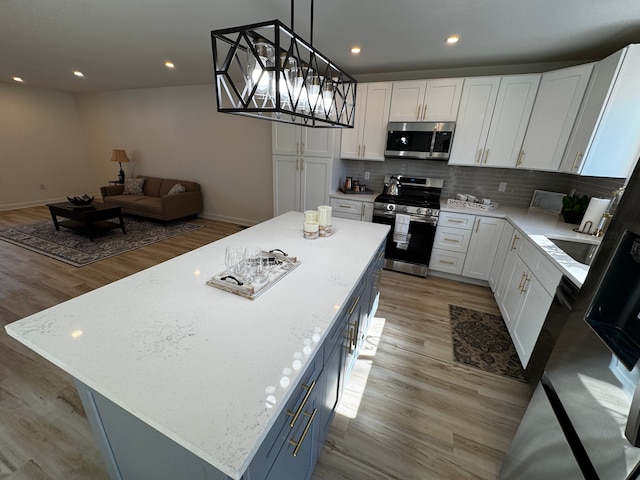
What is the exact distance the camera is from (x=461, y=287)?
3182 mm

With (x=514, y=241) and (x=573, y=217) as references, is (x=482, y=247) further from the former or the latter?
(x=573, y=217)

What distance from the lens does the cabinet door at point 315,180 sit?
139 inches

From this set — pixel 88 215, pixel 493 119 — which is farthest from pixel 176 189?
pixel 493 119

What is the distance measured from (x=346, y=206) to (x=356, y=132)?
A: 0.99 meters

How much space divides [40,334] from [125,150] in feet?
21.8

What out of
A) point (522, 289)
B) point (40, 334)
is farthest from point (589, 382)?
point (40, 334)

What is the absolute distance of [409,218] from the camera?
3.15 meters

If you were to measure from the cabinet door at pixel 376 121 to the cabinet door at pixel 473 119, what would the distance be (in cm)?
83

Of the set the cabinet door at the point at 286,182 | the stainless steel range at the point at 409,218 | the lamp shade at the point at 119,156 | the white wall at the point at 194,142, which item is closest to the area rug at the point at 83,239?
the white wall at the point at 194,142

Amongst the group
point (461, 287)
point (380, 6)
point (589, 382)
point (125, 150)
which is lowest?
point (461, 287)

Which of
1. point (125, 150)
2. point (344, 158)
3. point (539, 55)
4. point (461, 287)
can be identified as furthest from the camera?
point (125, 150)

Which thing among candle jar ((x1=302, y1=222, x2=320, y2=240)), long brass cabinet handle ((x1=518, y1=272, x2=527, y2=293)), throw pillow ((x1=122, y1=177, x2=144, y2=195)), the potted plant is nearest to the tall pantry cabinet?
candle jar ((x1=302, y1=222, x2=320, y2=240))

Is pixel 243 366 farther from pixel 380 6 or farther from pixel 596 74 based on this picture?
pixel 596 74

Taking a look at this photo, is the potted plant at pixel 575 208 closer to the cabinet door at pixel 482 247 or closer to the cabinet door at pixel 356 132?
the cabinet door at pixel 482 247
